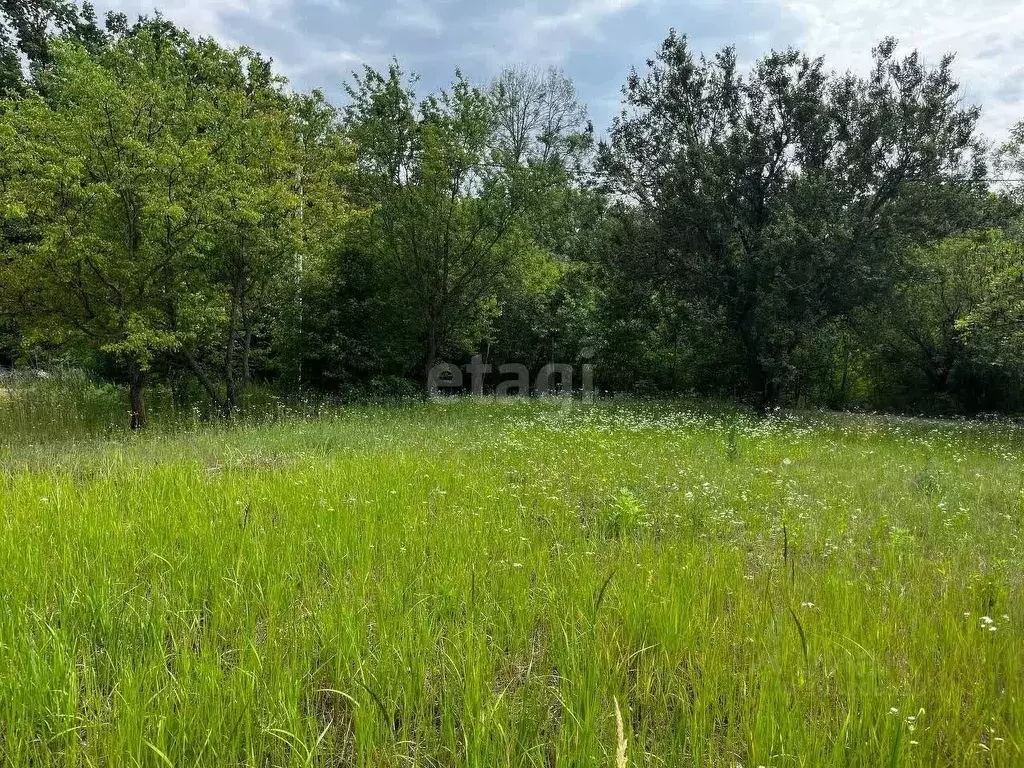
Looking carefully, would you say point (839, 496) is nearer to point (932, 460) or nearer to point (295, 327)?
point (932, 460)

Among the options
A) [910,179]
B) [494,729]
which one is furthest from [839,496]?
[910,179]

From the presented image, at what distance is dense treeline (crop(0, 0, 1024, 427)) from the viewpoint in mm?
10602

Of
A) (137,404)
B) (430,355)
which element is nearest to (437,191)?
(430,355)

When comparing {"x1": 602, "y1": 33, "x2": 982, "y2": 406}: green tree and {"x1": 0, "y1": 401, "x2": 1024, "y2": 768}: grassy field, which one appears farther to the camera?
{"x1": 602, "y1": 33, "x2": 982, "y2": 406}: green tree

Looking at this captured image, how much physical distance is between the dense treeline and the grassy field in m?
6.58

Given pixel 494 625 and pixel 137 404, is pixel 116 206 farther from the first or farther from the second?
pixel 494 625

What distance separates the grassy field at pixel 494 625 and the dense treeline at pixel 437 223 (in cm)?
658

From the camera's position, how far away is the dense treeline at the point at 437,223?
10602 millimetres

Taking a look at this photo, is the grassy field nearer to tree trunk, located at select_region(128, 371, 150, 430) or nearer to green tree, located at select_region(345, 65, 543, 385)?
tree trunk, located at select_region(128, 371, 150, 430)

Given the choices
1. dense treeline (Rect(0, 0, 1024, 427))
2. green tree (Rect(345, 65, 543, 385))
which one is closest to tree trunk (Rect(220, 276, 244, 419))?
dense treeline (Rect(0, 0, 1024, 427))

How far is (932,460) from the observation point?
884 centimetres

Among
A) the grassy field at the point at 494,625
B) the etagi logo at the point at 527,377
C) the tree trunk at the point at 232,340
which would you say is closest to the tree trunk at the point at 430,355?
the etagi logo at the point at 527,377

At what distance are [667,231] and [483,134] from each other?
642 cm

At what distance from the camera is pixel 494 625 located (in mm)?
2848
